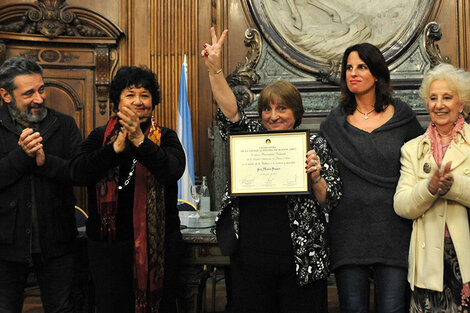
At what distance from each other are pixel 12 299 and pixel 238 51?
4.28 meters

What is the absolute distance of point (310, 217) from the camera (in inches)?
83.5

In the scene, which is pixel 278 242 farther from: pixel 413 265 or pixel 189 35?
pixel 189 35

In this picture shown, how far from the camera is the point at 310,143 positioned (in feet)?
7.36

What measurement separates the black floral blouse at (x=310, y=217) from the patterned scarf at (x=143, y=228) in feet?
1.16

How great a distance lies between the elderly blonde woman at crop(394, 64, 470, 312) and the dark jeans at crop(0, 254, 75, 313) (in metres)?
1.61

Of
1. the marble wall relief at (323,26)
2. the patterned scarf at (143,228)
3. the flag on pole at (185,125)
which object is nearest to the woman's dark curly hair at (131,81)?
the patterned scarf at (143,228)

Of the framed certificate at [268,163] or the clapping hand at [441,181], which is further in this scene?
the framed certificate at [268,163]

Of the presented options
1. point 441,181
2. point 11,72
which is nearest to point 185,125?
point 11,72

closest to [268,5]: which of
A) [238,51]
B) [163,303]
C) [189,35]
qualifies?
[238,51]

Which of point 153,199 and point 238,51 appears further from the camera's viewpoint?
point 238,51

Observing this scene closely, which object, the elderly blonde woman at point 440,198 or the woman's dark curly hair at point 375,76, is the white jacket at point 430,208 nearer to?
the elderly blonde woman at point 440,198

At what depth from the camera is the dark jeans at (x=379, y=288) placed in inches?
85.8

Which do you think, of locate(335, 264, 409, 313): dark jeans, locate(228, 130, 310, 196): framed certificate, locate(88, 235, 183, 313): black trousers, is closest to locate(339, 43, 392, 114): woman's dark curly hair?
locate(228, 130, 310, 196): framed certificate

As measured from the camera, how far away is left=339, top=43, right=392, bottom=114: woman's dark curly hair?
7.61 feet
